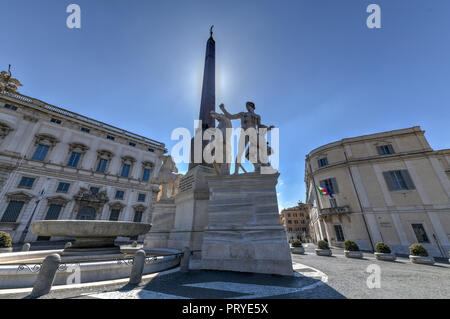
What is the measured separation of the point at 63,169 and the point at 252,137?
28.4m

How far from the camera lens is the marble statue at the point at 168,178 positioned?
34.1ft

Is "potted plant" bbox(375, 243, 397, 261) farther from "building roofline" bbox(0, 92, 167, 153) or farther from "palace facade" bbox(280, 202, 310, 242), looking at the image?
"palace facade" bbox(280, 202, 310, 242)

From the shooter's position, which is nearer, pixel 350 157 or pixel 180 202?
pixel 180 202

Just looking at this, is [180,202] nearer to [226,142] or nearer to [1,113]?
[226,142]

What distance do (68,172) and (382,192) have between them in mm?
40192

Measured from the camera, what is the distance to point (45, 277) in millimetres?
3232

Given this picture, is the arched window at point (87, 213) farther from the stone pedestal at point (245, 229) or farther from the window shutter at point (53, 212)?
the stone pedestal at point (245, 229)

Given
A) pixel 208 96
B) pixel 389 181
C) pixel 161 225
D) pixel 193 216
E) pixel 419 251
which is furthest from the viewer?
pixel 389 181

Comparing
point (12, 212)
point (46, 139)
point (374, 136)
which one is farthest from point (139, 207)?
point (374, 136)

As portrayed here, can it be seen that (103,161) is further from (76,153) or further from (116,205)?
(116,205)

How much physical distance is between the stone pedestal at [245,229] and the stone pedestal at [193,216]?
1063 mm

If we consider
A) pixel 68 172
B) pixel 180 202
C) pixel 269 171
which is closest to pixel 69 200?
pixel 68 172

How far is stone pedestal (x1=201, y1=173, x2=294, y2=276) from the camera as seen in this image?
501 centimetres

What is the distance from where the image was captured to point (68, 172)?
76.9 feet
